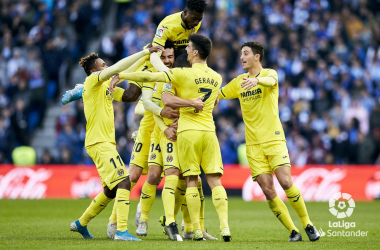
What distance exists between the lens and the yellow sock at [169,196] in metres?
8.18

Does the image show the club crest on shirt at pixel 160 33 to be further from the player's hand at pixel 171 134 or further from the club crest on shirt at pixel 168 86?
the player's hand at pixel 171 134

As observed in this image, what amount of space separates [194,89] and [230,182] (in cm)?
1013

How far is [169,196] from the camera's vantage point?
27.1ft

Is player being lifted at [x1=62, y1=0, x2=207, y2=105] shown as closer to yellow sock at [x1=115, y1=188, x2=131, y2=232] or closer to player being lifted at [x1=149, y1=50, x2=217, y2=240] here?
player being lifted at [x1=149, y1=50, x2=217, y2=240]

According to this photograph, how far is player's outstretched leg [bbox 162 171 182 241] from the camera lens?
8.12 metres

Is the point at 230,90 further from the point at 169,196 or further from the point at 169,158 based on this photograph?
the point at 169,196

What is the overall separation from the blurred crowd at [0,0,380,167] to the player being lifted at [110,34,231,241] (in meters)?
10.4

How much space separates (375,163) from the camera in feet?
60.3

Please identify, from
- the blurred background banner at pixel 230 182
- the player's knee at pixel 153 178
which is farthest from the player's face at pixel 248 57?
the blurred background banner at pixel 230 182

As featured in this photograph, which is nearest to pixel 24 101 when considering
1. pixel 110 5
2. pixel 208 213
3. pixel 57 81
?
pixel 57 81

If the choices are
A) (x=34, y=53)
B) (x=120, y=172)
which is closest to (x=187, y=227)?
(x=120, y=172)

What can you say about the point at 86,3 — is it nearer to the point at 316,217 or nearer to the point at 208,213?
the point at 208,213

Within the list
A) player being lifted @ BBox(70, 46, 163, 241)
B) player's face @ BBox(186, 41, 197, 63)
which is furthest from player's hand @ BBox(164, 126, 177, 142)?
player's face @ BBox(186, 41, 197, 63)

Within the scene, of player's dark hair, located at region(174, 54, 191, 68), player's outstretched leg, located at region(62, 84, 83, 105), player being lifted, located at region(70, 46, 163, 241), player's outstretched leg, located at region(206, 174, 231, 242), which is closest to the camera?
player's outstretched leg, located at region(206, 174, 231, 242)
